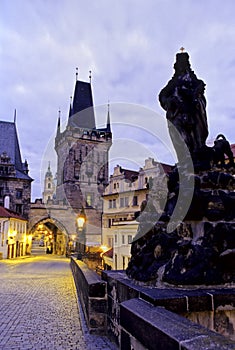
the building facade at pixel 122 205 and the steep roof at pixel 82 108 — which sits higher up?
the steep roof at pixel 82 108

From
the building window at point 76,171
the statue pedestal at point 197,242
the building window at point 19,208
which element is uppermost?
the building window at point 76,171

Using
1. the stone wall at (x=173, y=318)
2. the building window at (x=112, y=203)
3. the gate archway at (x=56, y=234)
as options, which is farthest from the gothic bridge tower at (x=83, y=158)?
the stone wall at (x=173, y=318)

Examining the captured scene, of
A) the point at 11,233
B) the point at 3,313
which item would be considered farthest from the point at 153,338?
the point at 11,233

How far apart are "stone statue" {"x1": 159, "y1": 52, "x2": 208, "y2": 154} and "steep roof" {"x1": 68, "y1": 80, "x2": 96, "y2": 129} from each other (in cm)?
6015

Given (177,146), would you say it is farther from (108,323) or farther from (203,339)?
(203,339)

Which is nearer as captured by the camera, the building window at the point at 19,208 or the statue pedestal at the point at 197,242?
the statue pedestal at the point at 197,242

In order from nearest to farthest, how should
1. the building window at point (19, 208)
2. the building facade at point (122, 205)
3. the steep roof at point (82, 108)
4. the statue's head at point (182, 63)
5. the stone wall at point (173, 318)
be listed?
the stone wall at point (173, 318)
the statue's head at point (182, 63)
the building facade at point (122, 205)
the building window at point (19, 208)
the steep roof at point (82, 108)

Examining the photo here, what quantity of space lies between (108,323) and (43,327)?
1459 mm

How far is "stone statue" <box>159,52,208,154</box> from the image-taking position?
5.34 m

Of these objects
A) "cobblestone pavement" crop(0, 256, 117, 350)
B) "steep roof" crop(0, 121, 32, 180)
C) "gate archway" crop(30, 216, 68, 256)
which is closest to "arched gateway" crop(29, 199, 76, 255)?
"gate archway" crop(30, 216, 68, 256)

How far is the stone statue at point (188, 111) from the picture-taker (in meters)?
5.34

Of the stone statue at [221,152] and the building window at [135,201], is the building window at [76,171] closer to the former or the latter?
the building window at [135,201]

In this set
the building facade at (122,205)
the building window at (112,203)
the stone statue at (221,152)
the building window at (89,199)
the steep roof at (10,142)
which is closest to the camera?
the stone statue at (221,152)

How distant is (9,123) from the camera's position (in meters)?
52.4
